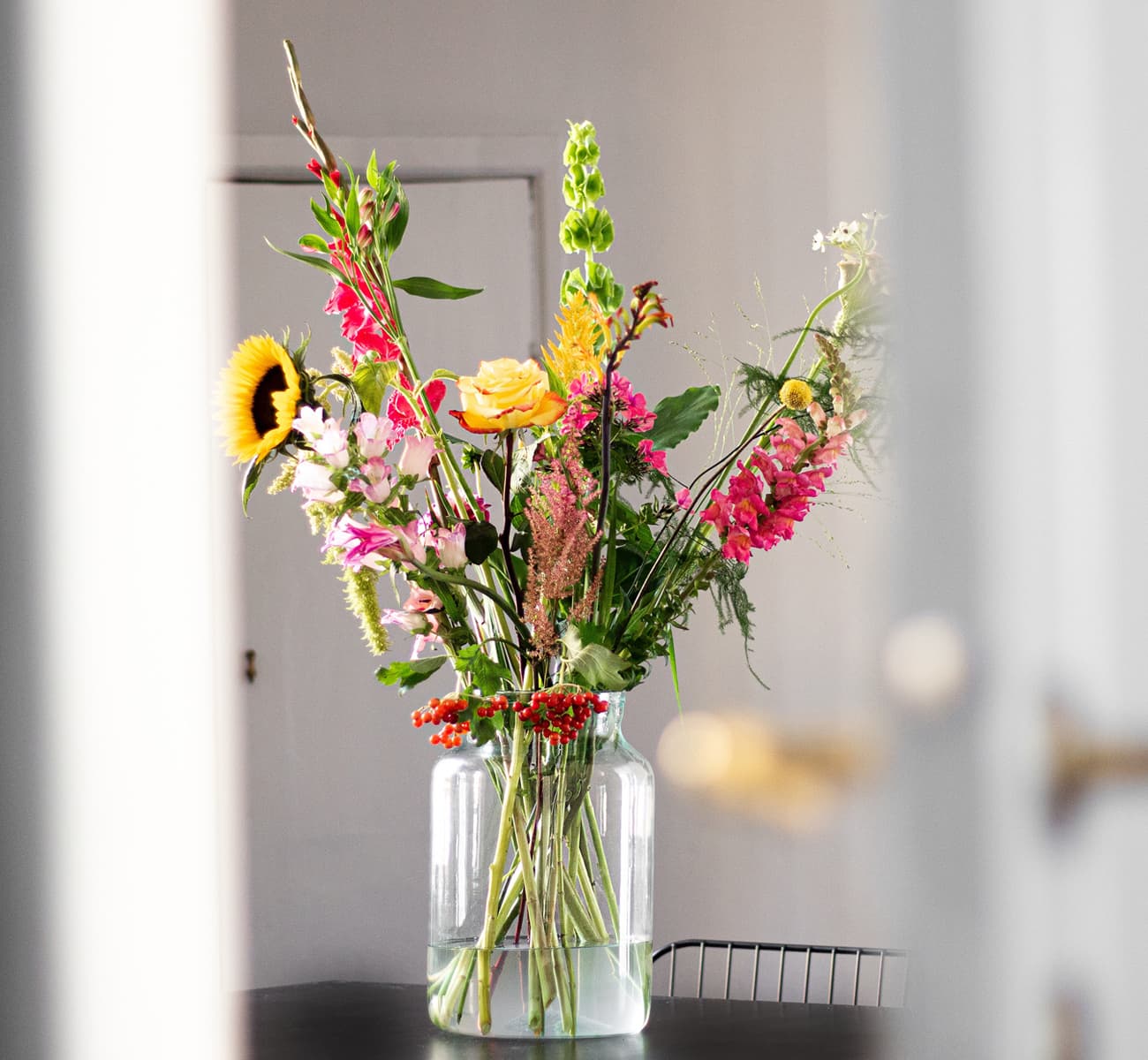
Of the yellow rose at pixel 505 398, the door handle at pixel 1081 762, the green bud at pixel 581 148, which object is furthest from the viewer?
the green bud at pixel 581 148

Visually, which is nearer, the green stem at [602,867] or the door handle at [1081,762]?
the door handle at [1081,762]

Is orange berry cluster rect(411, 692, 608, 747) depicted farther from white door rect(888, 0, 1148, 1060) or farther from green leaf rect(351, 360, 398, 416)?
white door rect(888, 0, 1148, 1060)

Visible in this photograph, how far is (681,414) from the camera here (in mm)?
888

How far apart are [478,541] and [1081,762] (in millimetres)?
662

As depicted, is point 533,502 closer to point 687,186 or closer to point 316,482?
point 316,482

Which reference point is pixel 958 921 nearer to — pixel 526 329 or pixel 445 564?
pixel 445 564

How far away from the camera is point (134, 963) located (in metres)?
0.35

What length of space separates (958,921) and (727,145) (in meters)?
2.37

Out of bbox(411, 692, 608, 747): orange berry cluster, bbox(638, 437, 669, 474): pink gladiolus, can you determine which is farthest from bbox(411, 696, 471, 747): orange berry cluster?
bbox(638, 437, 669, 474): pink gladiolus

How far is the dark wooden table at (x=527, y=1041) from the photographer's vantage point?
0.82 meters

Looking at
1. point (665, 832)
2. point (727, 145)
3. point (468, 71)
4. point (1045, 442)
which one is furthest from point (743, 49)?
point (1045, 442)

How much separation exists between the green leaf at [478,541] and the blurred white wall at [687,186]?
4.87ft

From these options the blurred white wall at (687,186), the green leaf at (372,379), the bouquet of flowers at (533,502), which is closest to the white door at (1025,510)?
the bouquet of flowers at (533,502)

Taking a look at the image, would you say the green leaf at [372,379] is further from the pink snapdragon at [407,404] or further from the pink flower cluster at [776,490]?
the pink flower cluster at [776,490]
